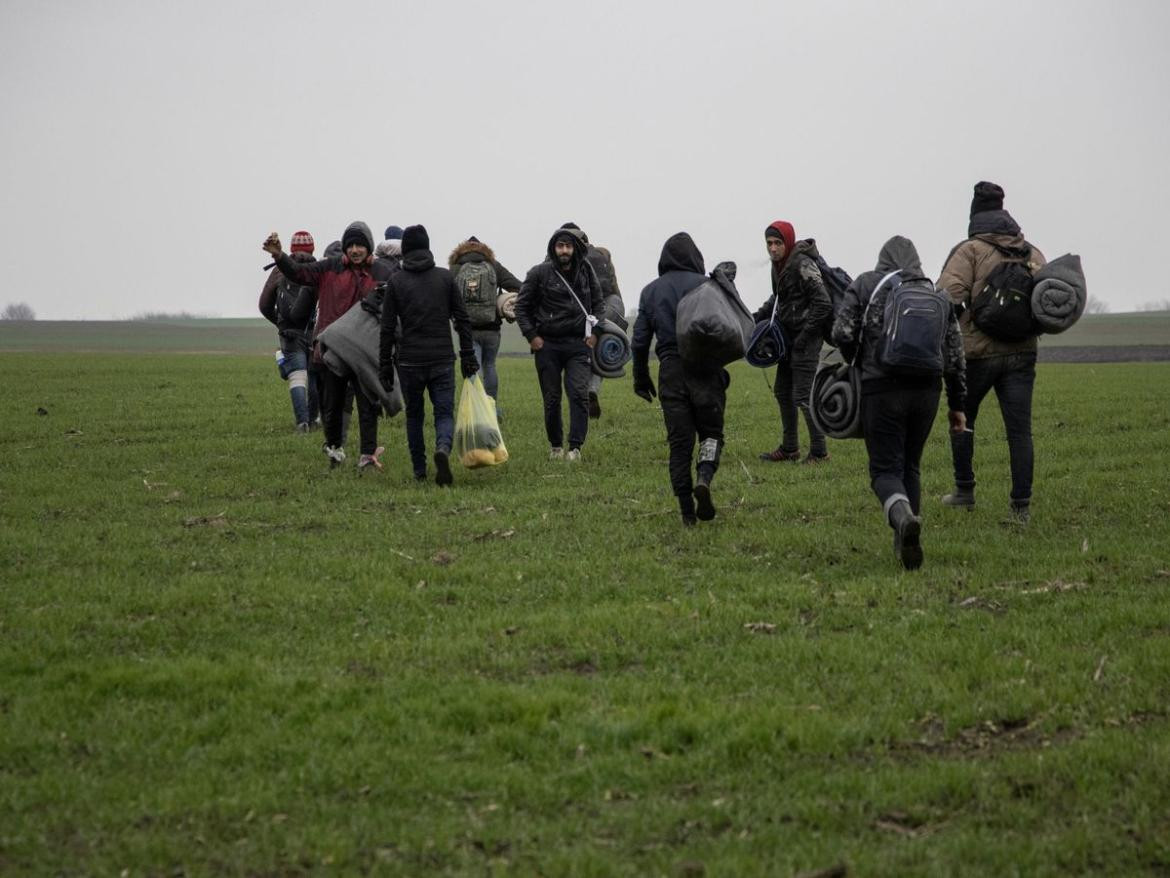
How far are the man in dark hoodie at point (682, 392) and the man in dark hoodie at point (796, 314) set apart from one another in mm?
2945

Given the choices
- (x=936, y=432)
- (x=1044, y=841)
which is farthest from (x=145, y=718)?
(x=936, y=432)

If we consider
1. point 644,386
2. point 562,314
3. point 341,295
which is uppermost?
point 341,295

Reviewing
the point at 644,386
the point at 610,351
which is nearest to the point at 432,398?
the point at 610,351

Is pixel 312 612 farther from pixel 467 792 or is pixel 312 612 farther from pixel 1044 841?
pixel 1044 841

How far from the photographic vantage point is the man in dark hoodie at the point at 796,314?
46.4ft

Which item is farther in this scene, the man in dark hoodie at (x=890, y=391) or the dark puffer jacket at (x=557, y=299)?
the dark puffer jacket at (x=557, y=299)

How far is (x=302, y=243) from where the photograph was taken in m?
16.2

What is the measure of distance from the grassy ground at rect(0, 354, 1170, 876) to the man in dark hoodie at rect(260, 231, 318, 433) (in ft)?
12.5

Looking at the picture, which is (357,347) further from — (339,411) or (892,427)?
(892,427)

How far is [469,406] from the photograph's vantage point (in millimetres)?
13508

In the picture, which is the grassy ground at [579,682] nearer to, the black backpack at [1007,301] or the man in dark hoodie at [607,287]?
the black backpack at [1007,301]

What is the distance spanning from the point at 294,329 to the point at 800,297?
594 cm

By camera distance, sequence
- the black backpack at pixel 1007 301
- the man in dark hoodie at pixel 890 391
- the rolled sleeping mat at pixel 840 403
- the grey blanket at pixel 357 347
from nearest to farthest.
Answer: the man in dark hoodie at pixel 890 391, the rolled sleeping mat at pixel 840 403, the black backpack at pixel 1007 301, the grey blanket at pixel 357 347

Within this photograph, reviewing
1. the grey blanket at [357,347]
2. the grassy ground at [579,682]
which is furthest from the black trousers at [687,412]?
the grey blanket at [357,347]
